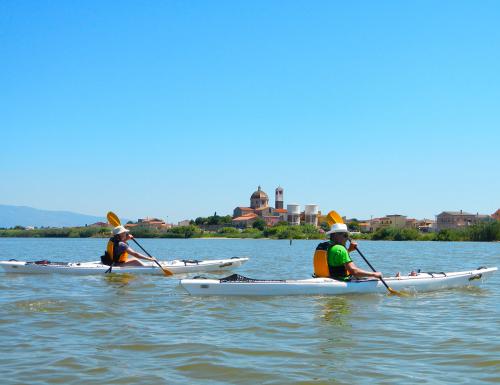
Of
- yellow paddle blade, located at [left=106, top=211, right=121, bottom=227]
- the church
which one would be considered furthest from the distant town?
yellow paddle blade, located at [left=106, top=211, right=121, bottom=227]

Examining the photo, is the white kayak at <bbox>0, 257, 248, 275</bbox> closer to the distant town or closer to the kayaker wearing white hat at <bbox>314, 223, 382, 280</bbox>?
the kayaker wearing white hat at <bbox>314, 223, 382, 280</bbox>

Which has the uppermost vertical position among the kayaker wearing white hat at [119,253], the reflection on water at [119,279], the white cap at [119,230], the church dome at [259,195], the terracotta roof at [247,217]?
the church dome at [259,195]

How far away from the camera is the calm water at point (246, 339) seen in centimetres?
564

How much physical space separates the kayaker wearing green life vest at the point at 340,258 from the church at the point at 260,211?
127123mm

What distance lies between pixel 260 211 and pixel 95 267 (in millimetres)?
138738

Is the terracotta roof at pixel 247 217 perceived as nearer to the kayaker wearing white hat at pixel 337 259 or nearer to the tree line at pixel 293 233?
the tree line at pixel 293 233

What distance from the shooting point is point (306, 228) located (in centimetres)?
10394

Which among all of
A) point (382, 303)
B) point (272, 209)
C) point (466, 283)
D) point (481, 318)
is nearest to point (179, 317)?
point (382, 303)

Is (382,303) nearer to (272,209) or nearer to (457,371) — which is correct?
(457,371)

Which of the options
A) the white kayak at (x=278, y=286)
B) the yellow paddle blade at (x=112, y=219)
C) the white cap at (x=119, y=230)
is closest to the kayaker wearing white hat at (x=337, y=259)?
the white kayak at (x=278, y=286)

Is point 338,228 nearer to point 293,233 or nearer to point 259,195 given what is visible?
point 293,233

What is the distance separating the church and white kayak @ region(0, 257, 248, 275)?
121 metres

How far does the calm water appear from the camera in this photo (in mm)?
5645

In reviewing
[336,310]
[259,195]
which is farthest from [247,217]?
[336,310]
